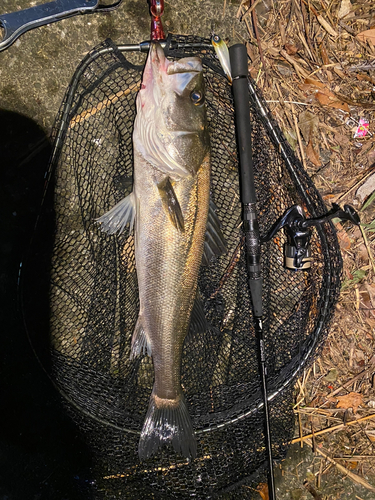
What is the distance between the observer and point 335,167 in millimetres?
2910

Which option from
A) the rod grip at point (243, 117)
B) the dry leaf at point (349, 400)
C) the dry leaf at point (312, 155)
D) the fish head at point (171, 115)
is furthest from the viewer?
the dry leaf at point (349, 400)

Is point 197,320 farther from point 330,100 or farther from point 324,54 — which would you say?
point 324,54

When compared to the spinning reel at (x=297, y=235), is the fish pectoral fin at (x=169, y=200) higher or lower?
higher

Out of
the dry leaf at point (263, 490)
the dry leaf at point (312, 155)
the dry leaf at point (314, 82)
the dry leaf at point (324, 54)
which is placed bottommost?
the dry leaf at point (263, 490)

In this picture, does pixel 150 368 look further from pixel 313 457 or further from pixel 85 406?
pixel 313 457

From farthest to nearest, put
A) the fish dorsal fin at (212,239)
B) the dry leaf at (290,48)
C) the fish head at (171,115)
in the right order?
the dry leaf at (290,48) → the fish dorsal fin at (212,239) → the fish head at (171,115)

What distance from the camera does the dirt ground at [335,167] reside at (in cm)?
276

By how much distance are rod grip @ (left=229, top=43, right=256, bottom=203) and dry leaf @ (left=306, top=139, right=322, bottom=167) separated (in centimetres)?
80

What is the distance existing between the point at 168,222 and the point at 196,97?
0.76 m

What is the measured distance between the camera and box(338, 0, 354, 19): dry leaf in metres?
2.81

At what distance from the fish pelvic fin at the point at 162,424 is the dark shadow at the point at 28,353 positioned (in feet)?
1.91

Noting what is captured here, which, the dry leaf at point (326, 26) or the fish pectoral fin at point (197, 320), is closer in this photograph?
the fish pectoral fin at point (197, 320)

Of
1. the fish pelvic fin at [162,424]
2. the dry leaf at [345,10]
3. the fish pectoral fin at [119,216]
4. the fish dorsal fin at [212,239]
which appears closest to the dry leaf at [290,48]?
the dry leaf at [345,10]

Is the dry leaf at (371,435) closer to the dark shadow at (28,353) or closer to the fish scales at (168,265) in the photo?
the fish scales at (168,265)
